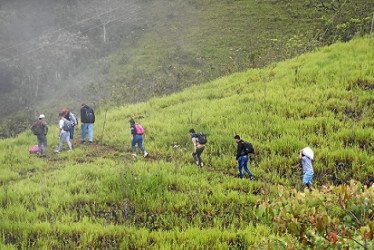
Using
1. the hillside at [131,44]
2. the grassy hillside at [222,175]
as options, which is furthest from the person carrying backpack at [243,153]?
the hillside at [131,44]

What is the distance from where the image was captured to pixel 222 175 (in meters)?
9.32

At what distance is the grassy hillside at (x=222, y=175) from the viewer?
10.5ft

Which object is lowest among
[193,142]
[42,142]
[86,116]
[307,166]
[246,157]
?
[307,166]

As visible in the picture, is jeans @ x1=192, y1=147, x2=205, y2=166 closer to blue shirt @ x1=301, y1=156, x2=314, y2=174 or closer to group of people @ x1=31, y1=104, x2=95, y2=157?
blue shirt @ x1=301, y1=156, x2=314, y2=174

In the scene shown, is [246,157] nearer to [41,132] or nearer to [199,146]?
[199,146]

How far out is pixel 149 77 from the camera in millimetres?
32562

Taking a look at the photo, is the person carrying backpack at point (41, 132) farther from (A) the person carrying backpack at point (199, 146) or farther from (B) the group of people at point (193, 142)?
(A) the person carrying backpack at point (199, 146)

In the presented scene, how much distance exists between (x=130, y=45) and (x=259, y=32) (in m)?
17.4

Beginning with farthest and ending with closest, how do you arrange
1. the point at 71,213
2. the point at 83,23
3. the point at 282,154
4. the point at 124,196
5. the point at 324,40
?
the point at 83,23, the point at 324,40, the point at 282,154, the point at 124,196, the point at 71,213

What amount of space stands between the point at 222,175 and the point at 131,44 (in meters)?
37.4

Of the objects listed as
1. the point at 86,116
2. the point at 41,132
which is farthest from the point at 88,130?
the point at 41,132

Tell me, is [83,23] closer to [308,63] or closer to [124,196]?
[308,63]

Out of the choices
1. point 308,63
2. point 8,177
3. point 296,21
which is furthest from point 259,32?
point 8,177

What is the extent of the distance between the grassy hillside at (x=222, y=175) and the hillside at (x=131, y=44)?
8.98 meters
